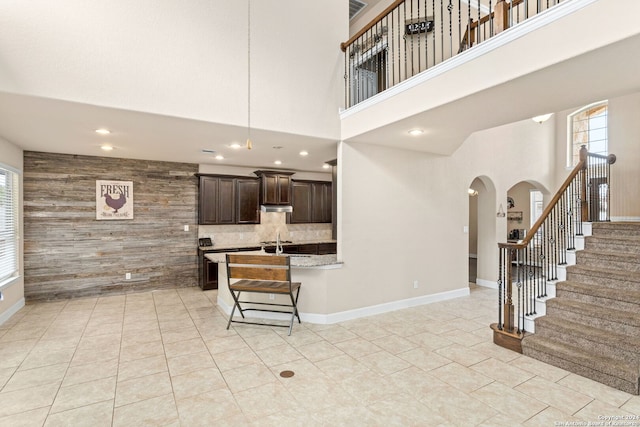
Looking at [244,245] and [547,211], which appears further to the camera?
[244,245]

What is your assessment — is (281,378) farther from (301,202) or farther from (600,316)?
(301,202)

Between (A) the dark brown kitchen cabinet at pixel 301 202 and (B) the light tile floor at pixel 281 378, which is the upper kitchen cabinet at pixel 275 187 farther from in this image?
(B) the light tile floor at pixel 281 378

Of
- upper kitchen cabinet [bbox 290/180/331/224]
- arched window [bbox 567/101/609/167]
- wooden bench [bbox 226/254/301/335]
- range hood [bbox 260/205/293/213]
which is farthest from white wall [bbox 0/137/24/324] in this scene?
arched window [bbox 567/101/609/167]

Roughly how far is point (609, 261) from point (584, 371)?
146 cm

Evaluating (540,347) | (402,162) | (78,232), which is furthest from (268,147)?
(540,347)

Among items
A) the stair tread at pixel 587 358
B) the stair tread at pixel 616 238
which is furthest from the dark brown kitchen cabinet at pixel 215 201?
the stair tread at pixel 616 238

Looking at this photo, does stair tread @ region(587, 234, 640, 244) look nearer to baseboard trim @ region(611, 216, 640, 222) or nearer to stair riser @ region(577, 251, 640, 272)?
stair riser @ region(577, 251, 640, 272)

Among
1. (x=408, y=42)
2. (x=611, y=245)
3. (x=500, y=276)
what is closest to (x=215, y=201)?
(x=408, y=42)

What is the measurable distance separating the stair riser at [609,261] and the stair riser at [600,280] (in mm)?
221

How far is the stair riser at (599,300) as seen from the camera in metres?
3.15

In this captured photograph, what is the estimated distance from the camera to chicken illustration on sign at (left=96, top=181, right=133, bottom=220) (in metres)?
5.79

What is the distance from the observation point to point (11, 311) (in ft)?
15.2


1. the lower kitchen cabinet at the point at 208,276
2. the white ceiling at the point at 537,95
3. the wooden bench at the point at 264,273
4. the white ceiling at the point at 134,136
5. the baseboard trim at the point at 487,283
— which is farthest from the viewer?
the baseboard trim at the point at 487,283

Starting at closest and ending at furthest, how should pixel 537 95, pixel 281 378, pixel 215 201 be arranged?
pixel 537 95
pixel 281 378
pixel 215 201
